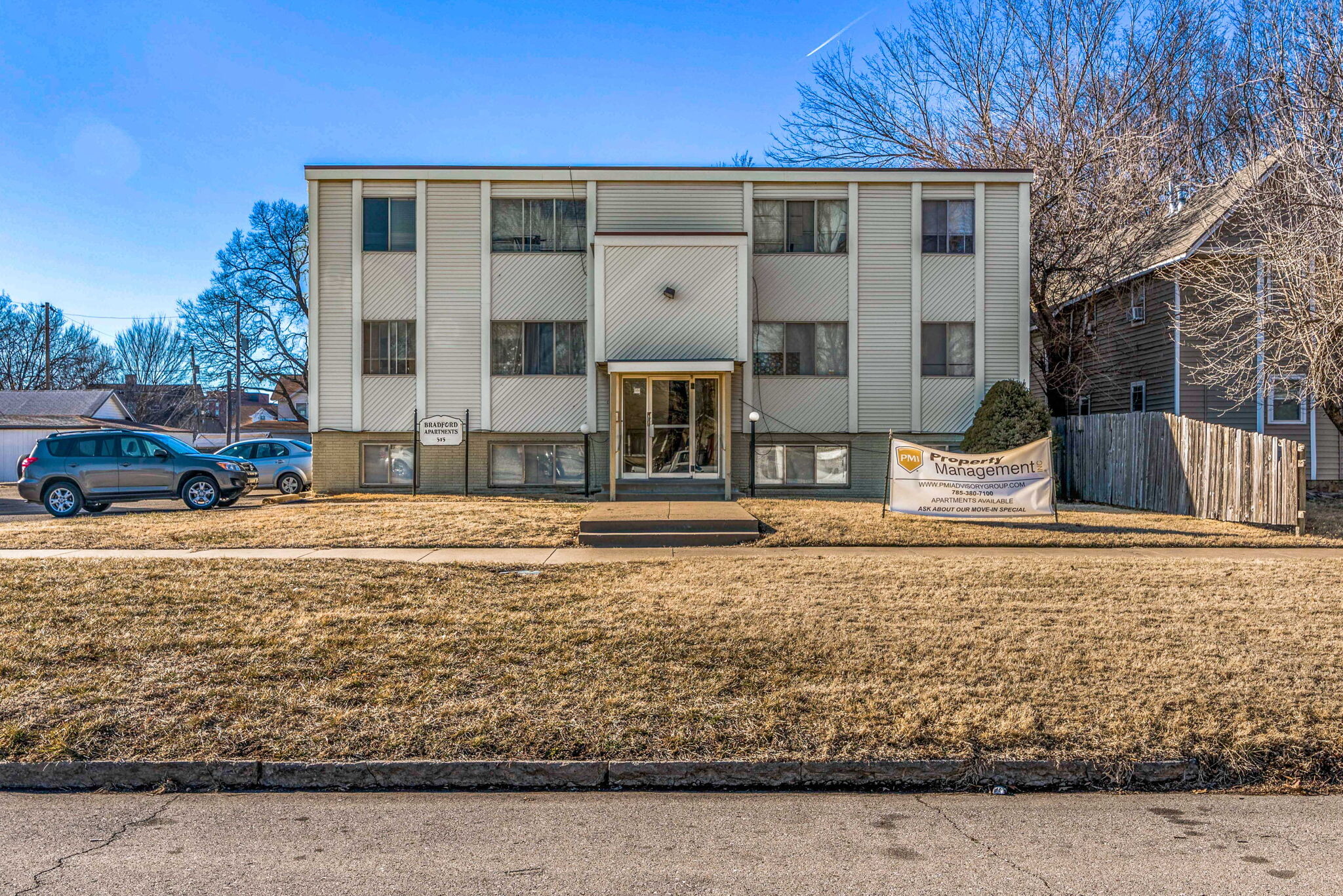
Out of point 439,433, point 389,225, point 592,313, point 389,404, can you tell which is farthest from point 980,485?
point 389,225

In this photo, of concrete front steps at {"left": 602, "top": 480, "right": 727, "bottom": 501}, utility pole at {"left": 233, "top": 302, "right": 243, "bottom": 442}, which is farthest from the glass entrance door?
utility pole at {"left": 233, "top": 302, "right": 243, "bottom": 442}

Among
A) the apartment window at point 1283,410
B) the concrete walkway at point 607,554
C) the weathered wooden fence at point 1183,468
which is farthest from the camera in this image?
the apartment window at point 1283,410

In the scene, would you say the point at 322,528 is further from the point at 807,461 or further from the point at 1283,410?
the point at 1283,410

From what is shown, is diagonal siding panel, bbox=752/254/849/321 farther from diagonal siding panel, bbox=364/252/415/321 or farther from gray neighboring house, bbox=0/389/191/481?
gray neighboring house, bbox=0/389/191/481

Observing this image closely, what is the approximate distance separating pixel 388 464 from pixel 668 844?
647 inches

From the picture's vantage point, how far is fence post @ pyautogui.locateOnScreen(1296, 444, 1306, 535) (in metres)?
12.7

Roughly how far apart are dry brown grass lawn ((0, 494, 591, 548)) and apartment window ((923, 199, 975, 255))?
985 cm

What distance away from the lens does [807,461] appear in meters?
19.3

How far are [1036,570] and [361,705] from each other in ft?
23.6

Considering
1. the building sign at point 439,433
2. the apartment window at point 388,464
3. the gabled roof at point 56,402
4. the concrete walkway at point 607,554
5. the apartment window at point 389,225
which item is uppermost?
the apartment window at point 389,225

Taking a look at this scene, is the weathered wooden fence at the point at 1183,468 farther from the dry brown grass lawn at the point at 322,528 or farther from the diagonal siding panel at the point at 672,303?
the dry brown grass lawn at the point at 322,528

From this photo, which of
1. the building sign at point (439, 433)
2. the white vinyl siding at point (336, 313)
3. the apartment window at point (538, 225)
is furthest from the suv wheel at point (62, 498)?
the apartment window at point (538, 225)

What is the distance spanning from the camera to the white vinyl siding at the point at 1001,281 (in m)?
19.2

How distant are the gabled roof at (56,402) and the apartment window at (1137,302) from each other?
1585 inches
